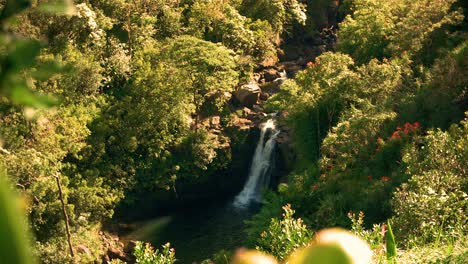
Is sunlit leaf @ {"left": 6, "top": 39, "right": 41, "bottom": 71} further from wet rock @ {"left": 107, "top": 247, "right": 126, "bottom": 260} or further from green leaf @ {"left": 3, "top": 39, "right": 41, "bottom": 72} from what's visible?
wet rock @ {"left": 107, "top": 247, "right": 126, "bottom": 260}

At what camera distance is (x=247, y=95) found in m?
26.2

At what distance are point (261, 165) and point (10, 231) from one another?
24.9 meters

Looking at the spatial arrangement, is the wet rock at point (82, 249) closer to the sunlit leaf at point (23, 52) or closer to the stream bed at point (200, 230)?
the stream bed at point (200, 230)

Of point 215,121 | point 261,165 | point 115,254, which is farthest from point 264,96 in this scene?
point 115,254

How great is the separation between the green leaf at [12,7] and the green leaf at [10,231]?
0.77ft

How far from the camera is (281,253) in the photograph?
9.21 m

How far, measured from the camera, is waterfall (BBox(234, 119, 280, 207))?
24.7 metres

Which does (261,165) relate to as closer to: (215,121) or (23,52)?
(215,121)

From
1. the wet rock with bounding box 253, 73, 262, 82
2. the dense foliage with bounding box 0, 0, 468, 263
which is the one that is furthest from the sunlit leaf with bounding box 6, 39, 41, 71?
the wet rock with bounding box 253, 73, 262, 82

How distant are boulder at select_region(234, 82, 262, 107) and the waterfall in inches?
61.5

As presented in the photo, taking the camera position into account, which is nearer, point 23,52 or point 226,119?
point 23,52

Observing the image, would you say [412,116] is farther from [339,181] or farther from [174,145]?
[174,145]

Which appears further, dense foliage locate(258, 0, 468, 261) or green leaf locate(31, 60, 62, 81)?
dense foliage locate(258, 0, 468, 261)

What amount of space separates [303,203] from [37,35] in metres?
10.4
